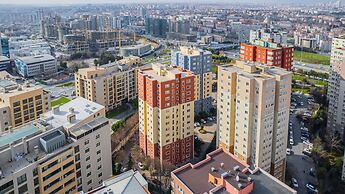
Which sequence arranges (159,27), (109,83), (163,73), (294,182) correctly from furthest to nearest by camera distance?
(159,27) → (109,83) → (163,73) → (294,182)

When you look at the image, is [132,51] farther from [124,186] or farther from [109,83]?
[124,186]

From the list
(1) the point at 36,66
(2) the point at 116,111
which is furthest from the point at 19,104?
(1) the point at 36,66

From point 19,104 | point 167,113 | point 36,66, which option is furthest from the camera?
point 36,66

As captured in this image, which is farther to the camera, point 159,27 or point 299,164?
point 159,27

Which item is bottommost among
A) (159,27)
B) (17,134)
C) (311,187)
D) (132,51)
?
(311,187)

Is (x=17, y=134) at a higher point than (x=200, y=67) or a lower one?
lower

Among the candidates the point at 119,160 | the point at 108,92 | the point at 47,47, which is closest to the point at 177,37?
the point at 47,47

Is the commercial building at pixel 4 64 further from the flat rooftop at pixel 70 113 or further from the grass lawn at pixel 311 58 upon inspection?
the grass lawn at pixel 311 58

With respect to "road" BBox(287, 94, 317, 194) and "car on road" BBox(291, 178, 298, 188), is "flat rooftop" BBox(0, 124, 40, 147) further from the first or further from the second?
"road" BBox(287, 94, 317, 194)
